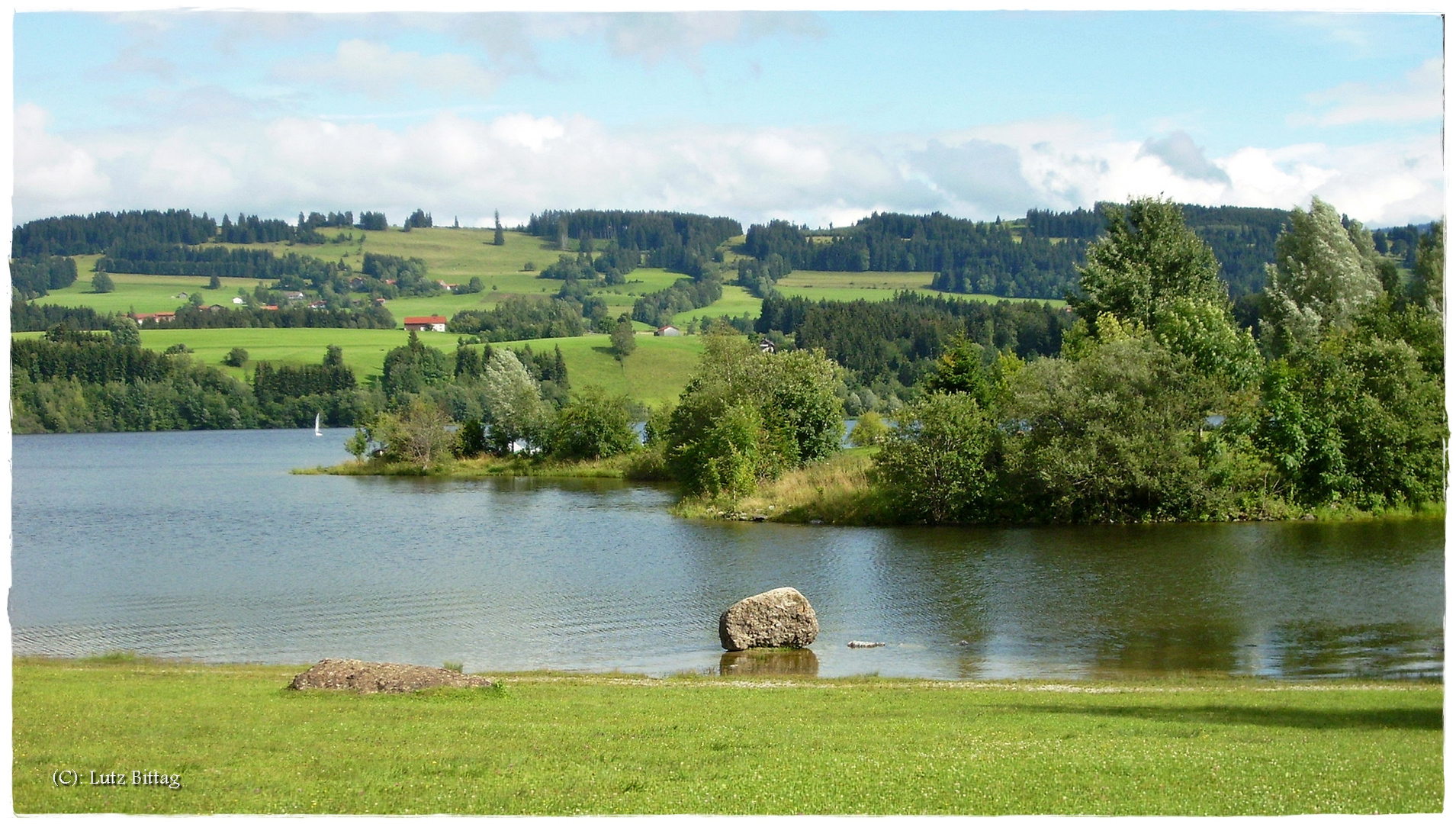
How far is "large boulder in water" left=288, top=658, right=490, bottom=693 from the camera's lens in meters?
14.9

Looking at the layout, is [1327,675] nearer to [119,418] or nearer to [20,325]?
[20,325]

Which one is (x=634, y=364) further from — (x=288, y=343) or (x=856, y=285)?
(x=856, y=285)

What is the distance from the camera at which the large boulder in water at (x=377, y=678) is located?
587 inches

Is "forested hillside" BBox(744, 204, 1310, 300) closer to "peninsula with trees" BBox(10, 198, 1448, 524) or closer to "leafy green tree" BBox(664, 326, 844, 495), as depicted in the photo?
"peninsula with trees" BBox(10, 198, 1448, 524)

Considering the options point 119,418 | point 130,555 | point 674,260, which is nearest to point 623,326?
point 119,418

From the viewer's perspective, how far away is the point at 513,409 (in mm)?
77750

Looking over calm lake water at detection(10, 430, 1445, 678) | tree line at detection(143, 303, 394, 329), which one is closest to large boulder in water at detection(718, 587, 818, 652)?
calm lake water at detection(10, 430, 1445, 678)

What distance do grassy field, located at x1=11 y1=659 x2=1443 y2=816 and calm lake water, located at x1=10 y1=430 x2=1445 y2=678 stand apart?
5.15 metres

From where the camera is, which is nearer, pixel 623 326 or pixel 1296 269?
pixel 1296 269

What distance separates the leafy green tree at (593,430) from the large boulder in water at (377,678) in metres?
57.3

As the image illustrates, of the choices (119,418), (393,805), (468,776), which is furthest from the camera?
(119,418)

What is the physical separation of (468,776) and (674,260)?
190 m

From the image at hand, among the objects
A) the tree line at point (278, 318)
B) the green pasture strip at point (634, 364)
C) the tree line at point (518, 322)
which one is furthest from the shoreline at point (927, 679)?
the tree line at point (278, 318)

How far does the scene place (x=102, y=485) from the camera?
2608 inches
